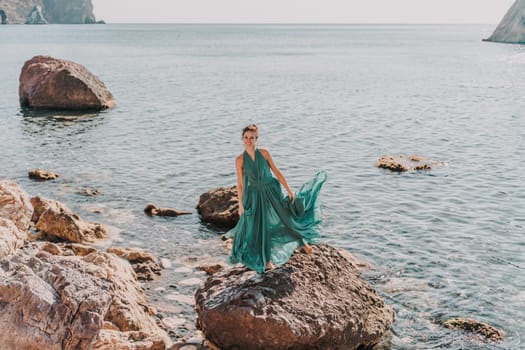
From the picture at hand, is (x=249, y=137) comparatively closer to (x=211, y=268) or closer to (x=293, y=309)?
(x=293, y=309)

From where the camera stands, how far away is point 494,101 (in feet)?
146

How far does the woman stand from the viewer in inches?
420

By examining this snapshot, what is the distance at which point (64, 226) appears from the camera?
15.8 m

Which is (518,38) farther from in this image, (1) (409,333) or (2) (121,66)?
(1) (409,333)

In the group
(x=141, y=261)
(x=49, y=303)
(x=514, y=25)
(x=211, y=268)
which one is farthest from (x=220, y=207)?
(x=514, y=25)

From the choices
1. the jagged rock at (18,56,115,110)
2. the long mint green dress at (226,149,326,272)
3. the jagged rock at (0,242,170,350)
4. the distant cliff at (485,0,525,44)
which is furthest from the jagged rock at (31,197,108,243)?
the distant cliff at (485,0,525,44)

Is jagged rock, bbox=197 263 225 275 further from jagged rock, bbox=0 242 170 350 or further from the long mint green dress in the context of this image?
jagged rock, bbox=0 242 170 350

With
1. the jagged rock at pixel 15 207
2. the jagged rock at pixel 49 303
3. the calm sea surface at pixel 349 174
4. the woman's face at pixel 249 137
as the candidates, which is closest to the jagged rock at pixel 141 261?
the calm sea surface at pixel 349 174

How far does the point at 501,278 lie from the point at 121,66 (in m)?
65.0

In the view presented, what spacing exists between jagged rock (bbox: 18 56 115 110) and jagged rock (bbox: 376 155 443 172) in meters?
19.5

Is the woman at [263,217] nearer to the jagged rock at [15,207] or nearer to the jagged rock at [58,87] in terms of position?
the jagged rock at [15,207]

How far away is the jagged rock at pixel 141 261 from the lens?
1388 cm

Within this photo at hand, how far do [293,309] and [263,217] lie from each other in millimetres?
1711

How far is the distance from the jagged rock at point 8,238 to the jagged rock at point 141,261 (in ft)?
9.58
